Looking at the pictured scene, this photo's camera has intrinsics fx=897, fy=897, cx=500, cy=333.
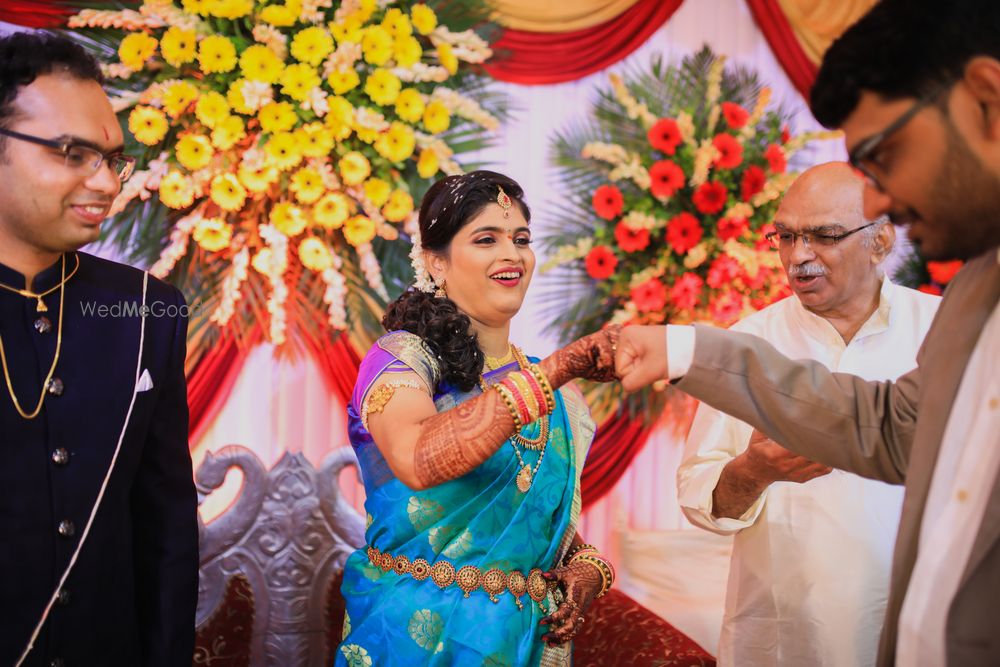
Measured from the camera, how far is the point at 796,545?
94.5 inches

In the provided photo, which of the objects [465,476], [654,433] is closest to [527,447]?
[465,476]

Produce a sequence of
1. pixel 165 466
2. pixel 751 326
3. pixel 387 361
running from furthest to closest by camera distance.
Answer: pixel 751 326, pixel 387 361, pixel 165 466

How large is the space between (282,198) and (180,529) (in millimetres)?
1871

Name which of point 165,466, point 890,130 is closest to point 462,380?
point 165,466

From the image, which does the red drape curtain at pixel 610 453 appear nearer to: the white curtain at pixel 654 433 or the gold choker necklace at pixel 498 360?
the white curtain at pixel 654 433

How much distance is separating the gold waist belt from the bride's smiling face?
2.15ft

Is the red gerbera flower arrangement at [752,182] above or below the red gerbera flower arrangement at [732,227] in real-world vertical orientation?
above

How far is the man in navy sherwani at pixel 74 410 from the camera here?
1745mm

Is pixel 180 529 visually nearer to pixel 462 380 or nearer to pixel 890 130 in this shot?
pixel 462 380

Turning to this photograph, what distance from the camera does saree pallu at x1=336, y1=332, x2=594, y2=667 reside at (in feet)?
6.92

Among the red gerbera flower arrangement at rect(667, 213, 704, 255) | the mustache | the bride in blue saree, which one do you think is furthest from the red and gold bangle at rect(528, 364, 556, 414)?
the red gerbera flower arrangement at rect(667, 213, 704, 255)

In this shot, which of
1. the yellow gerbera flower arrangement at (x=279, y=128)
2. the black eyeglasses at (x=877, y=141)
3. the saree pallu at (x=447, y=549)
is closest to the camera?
the black eyeglasses at (x=877, y=141)

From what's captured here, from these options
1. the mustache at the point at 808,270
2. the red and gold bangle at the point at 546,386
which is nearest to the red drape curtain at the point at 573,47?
the mustache at the point at 808,270

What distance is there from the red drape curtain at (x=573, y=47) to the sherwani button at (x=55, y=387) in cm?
273
